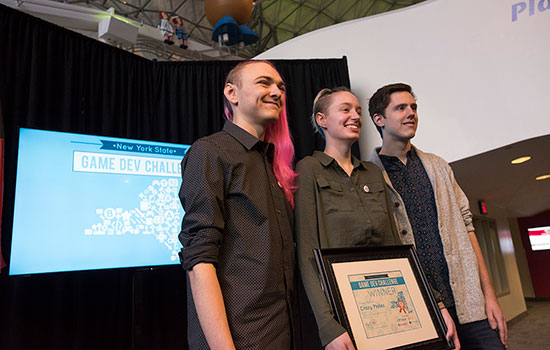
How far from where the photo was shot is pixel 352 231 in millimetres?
1302

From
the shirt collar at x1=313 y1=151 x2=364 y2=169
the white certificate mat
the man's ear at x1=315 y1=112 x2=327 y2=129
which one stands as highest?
the man's ear at x1=315 y1=112 x2=327 y2=129

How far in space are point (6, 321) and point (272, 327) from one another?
2072 mm

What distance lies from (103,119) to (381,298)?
2.63m

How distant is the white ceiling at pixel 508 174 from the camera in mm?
3406

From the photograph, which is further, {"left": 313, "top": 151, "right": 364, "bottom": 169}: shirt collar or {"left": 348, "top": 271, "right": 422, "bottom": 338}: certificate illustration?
{"left": 313, "top": 151, "right": 364, "bottom": 169}: shirt collar

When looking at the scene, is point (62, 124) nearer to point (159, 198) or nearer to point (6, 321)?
point (159, 198)

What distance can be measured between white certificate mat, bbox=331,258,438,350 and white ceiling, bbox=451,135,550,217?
2470mm

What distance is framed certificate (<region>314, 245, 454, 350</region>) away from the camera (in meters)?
1.09

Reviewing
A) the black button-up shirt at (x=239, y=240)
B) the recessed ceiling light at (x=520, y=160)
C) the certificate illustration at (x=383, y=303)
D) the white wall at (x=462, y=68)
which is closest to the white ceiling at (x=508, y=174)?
the recessed ceiling light at (x=520, y=160)

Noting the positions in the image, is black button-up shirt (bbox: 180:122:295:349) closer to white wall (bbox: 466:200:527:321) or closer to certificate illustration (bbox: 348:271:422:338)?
certificate illustration (bbox: 348:271:422:338)

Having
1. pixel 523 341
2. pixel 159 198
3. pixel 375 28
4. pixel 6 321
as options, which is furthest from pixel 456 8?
pixel 523 341

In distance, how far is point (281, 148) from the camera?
140 centimetres

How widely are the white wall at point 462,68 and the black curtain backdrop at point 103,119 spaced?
0.43 metres

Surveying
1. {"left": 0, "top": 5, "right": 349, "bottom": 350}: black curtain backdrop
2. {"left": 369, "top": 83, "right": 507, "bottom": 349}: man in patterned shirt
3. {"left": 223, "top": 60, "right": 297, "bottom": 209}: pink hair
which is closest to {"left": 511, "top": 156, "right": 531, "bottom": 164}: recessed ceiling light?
{"left": 0, "top": 5, "right": 349, "bottom": 350}: black curtain backdrop
